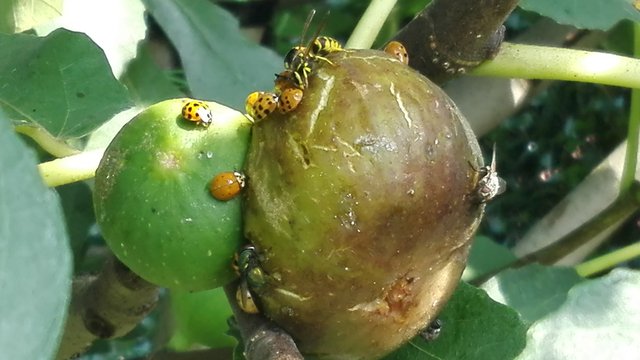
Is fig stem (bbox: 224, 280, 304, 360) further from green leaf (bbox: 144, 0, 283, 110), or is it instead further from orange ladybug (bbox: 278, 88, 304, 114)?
green leaf (bbox: 144, 0, 283, 110)

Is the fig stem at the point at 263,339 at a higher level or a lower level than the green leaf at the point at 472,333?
higher

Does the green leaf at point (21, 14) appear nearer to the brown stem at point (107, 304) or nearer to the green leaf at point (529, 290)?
the brown stem at point (107, 304)

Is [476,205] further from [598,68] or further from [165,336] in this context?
[165,336]

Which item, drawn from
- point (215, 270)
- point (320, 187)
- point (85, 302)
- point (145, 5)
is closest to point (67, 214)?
point (85, 302)

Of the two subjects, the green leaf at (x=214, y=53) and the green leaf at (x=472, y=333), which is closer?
the green leaf at (x=472, y=333)

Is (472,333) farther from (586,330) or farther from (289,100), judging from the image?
(289,100)

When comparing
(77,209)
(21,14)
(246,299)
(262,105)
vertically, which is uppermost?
(262,105)

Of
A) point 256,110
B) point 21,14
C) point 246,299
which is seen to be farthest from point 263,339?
point 21,14

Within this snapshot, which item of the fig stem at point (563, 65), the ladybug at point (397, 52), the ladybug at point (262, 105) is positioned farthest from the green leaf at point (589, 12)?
the ladybug at point (262, 105)
